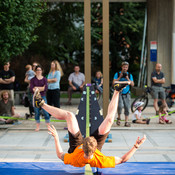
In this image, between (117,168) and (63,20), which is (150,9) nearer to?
(63,20)

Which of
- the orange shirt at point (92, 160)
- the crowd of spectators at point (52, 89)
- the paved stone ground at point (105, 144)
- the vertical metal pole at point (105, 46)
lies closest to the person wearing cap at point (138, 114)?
the crowd of spectators at point (52, 89)

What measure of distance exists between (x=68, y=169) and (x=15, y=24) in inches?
202

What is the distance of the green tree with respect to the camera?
9109 mm

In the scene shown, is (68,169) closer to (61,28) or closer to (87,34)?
(87,34)

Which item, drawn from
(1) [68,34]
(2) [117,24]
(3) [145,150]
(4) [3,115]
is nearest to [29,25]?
(4) [3,115]

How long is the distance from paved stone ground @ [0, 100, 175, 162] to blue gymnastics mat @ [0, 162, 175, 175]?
0.45m

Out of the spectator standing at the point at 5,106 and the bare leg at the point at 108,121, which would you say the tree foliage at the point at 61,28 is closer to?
the spectator standing at the point at 5,106

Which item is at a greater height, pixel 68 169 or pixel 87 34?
pixel 87 34

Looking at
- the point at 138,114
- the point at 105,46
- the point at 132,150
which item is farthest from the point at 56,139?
the point at 138,114

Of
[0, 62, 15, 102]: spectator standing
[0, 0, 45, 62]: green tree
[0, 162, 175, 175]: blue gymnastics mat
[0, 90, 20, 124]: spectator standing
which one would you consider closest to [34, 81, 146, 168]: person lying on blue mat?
[0, 162, 175, 175]: blue gymnastics mat

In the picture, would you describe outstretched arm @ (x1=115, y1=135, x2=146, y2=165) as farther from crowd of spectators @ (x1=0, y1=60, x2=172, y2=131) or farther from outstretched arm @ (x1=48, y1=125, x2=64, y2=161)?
crowd of spectators @ (x1=0, y1=60, x2=172, y2=131)

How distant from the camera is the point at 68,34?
22781mm

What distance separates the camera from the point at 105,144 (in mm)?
7754

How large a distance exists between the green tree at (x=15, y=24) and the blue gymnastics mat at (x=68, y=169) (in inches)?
165
